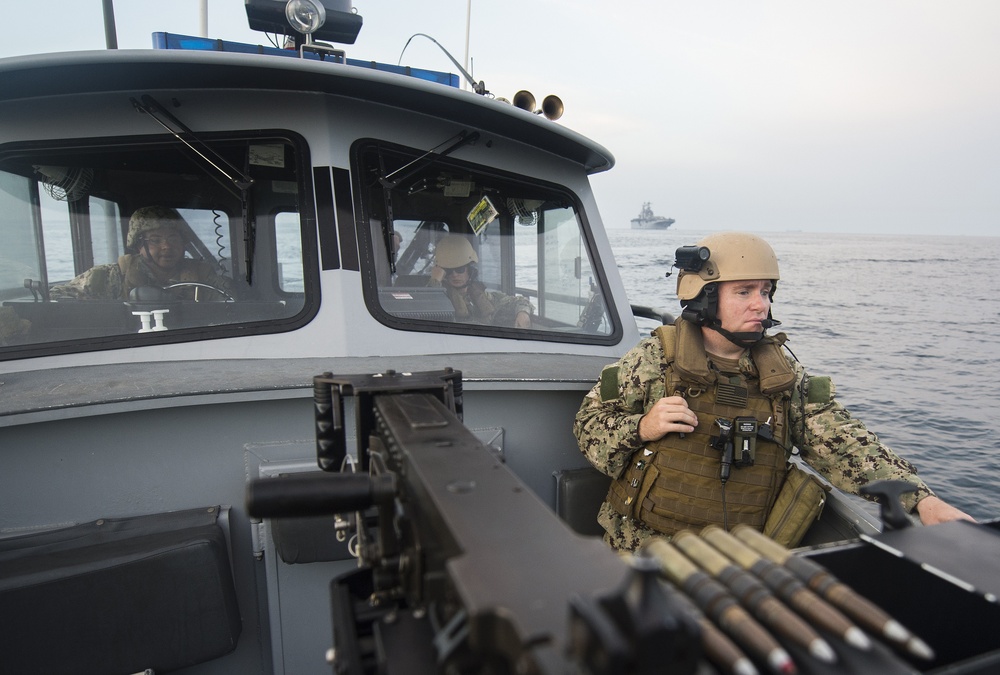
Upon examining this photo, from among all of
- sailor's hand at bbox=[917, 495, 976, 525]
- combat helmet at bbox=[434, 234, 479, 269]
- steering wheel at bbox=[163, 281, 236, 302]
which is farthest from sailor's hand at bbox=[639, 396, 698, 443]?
steering wheel at bbox=[163, 281, 236, 302]

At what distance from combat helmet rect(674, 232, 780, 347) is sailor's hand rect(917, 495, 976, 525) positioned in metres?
0.75

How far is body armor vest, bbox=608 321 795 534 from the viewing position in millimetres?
2277

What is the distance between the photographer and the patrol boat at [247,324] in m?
1.94

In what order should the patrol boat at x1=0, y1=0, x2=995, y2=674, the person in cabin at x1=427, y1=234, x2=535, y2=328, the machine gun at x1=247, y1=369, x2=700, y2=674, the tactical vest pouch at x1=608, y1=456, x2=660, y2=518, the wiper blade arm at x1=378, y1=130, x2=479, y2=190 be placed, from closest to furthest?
the machine gun at x1=247, y1=369, x2=700, y2=674 → the patrol boat at x1=0, y1=0, x2=995, y2=674 → the tactical vest pouch at x1=608, y1=456, x2=660, y2=518 → the wiper blade arm at x1=378, y1=130, x2=479, y2=190 → the person in cabin at x1=427, y1=234, x2=535, y2=328

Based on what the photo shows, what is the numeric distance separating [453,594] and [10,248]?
278 cm

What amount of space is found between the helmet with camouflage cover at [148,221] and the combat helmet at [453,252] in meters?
1.14

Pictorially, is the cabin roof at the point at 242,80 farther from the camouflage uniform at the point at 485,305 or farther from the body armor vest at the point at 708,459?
the body armor vest at the point at 708,459

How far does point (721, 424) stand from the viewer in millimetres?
2264

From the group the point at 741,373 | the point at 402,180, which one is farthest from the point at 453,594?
the point at 402,180

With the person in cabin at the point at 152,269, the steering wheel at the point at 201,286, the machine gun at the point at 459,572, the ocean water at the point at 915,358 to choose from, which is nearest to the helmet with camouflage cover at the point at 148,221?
the person in cabin at the point at 152,269

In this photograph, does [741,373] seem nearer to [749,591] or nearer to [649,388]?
[649,388]

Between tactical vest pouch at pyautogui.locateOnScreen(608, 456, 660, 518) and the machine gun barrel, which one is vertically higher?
the machine gun barrel

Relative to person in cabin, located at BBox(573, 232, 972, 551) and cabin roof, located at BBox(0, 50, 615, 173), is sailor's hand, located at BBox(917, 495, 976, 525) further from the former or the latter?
cabin roof, located at BBox(0, 50, 615, 173)

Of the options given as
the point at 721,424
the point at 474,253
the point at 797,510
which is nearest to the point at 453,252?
the point at 474,253
